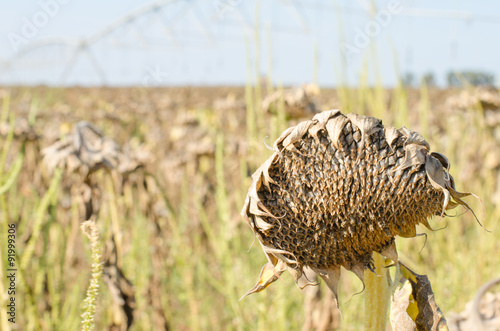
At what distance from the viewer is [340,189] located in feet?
2.15

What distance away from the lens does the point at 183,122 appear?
459 centimetres

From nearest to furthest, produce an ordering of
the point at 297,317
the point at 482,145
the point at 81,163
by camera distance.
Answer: the point at 81,163 → the point at 297,317 → the point at 482,145

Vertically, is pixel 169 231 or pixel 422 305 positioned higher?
pixel 422 305

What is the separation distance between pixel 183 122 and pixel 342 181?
13.2 feet

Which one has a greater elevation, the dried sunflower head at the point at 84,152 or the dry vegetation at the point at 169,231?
the dried sunflower head at the point at 84,152

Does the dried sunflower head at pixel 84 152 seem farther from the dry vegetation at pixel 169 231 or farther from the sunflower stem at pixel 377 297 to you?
the sunflower stem at pixel 377 297

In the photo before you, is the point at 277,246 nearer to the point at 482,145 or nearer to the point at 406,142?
the point at 406,142

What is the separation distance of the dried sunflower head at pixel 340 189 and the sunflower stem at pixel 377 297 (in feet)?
0.14

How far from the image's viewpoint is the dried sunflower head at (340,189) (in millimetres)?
639

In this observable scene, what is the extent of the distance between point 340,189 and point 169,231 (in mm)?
2677

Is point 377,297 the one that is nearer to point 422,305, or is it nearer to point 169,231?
point 422,305

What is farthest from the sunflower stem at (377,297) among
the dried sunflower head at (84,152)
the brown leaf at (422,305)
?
the dried sunflower head at (84,152)

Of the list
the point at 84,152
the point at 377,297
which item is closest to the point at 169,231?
the point at 84,152

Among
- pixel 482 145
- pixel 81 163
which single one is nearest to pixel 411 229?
pixel 81 163
